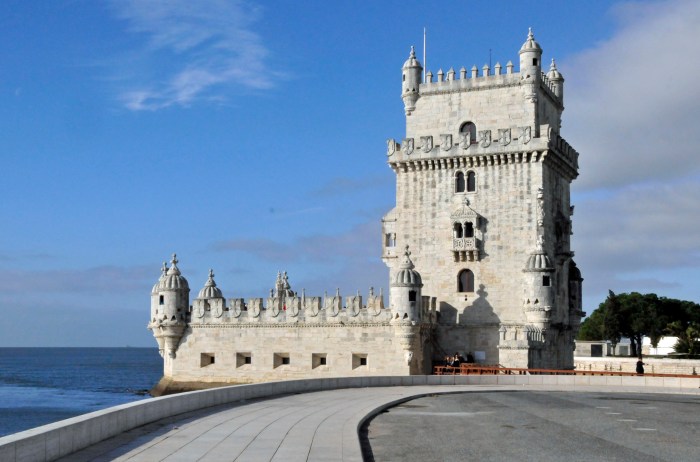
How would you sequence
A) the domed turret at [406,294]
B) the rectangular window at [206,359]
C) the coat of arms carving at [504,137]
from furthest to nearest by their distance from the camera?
the rectangular window at [206,359], the coat of arms carving at [504,137], the domed turret at [406,294]

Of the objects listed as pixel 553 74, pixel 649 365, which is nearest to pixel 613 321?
pixel 649 365

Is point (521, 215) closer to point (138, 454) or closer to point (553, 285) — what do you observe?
point (553, 285)

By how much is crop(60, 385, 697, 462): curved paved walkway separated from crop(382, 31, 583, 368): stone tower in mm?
21665

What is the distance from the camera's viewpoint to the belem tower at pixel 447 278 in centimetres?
4884

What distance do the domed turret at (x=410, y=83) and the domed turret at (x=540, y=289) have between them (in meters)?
12.1

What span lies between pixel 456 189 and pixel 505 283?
6.42 meters

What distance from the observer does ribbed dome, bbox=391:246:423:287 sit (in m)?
47.9

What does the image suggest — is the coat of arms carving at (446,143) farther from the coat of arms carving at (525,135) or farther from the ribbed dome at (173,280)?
the ribbed dome at (173,280)

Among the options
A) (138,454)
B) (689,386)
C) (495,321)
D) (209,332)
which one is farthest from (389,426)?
(209,332)

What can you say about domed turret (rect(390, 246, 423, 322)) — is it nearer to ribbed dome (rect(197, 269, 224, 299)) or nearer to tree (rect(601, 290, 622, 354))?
ribbed dome (rect(197, 269, 224, 299))

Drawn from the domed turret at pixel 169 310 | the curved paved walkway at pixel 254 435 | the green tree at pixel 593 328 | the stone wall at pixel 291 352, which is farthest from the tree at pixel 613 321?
the curved paved walkway at pixel 254 435

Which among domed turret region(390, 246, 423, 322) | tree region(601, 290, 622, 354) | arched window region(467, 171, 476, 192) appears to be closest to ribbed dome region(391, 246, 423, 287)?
domed turret region(390, 246, 423, 322)

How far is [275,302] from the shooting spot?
52.7 metres

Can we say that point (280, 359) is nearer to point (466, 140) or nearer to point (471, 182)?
point (471, 182)
